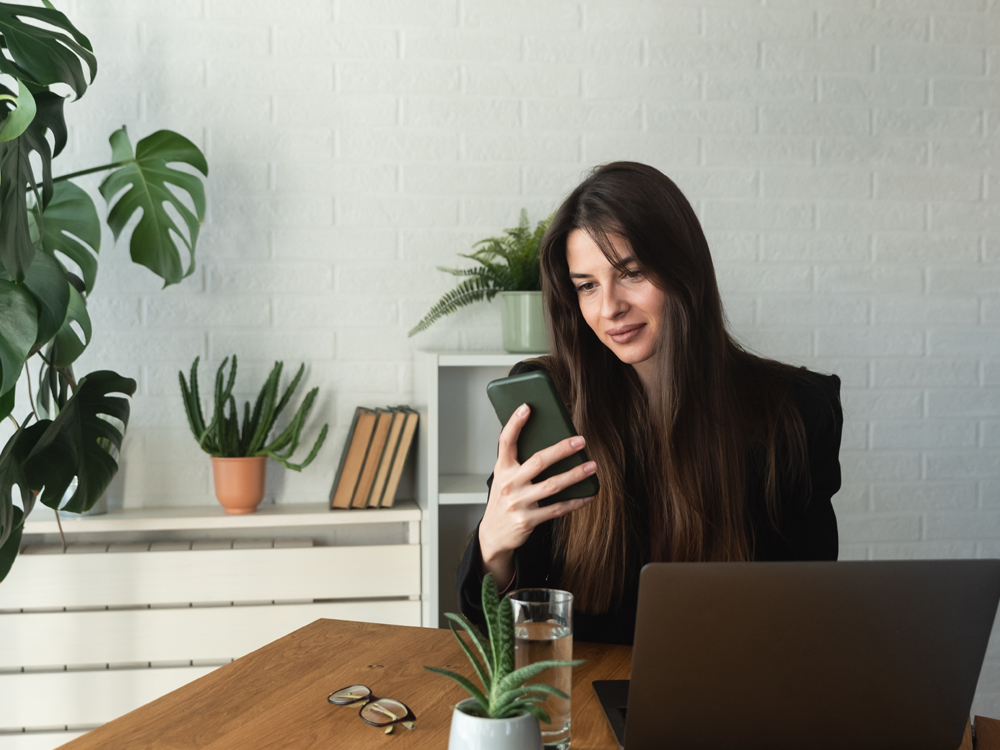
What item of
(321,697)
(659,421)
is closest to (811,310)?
(659,421)

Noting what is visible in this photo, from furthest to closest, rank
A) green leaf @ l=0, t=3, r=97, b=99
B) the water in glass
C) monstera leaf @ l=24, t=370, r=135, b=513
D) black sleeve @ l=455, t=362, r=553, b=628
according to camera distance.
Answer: monstera leaf @ l=24, t=370, r=135, b=513
green leaf @ l=0, t=3, r=97, b=99
black sleeve @ l=455, t=362, r=553, b=628
the water in glass

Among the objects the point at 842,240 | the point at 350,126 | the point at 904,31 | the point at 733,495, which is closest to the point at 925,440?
the point at 842,240

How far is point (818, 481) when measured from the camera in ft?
4.68

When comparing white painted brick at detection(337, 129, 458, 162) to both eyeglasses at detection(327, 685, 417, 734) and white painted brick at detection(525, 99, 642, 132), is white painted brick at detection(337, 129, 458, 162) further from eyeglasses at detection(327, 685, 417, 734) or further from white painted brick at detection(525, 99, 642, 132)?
eyeglasses at detection(327, 685, 417, 734)

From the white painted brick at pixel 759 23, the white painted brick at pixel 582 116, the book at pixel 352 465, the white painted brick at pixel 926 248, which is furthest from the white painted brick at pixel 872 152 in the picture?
the book at pixel 352 465

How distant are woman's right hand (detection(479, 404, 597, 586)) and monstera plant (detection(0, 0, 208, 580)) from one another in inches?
33.6

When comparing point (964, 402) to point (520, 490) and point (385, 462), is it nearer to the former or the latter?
point (385, 462)

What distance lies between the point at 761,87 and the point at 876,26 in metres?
0.39

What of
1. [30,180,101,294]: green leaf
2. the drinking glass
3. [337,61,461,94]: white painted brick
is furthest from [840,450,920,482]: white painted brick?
[30,180,101,294]: green leaf

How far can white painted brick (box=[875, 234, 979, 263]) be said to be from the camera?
2404mm

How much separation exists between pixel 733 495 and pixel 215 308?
1439mm

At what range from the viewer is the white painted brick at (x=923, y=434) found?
2.41 metres

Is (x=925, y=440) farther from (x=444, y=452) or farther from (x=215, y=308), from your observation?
(x=215, y=308)

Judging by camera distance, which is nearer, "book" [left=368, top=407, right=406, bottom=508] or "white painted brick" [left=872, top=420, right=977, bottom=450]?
"book" [left=368, top=407, right=406, bottom=508]
